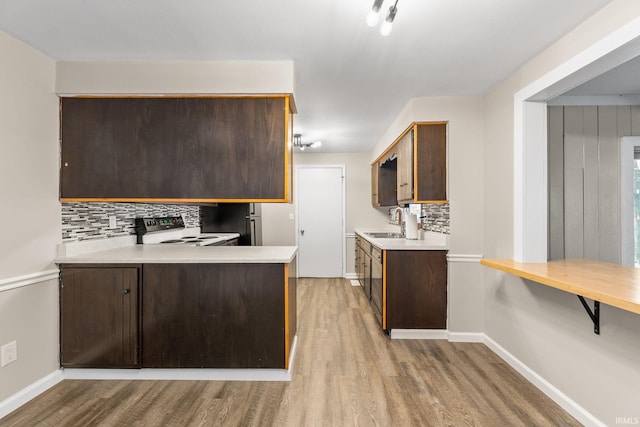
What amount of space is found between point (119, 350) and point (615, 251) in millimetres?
3903

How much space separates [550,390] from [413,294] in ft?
3.89

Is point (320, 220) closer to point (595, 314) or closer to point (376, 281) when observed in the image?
point (376, 281)

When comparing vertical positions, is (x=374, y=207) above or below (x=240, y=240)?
above

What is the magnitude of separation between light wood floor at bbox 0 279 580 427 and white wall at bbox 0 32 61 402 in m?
0.31

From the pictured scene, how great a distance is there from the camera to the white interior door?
18.4 ft

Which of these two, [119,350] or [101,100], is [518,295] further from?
[101,100]

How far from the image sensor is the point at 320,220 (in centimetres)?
561

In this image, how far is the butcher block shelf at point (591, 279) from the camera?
1361 millimetres

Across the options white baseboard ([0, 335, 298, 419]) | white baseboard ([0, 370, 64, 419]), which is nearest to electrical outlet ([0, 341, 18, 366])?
white baseboard ([0, 370, 64, 419])

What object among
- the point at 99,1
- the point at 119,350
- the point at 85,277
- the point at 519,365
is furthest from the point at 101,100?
the point at 519,365

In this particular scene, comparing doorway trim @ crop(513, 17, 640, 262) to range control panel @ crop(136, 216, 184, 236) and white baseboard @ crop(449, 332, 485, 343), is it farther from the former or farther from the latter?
range control panel @ crop(136, 216, 184, 236)

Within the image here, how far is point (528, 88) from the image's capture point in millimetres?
2266

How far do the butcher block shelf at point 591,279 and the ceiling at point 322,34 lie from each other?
57.4 inches

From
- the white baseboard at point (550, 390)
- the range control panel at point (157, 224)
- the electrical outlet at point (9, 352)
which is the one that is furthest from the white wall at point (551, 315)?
the electrical outlet at point (9, 352)
